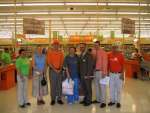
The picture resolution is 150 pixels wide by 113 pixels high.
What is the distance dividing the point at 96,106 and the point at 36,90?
163 centimetres

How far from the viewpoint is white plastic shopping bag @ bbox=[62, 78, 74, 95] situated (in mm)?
8422

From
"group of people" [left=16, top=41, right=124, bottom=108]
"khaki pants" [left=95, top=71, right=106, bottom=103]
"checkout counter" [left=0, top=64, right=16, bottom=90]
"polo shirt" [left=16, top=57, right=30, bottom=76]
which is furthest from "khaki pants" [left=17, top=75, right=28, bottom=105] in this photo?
"checkout counter" [left=0, top=64, right=16, bottom=90]

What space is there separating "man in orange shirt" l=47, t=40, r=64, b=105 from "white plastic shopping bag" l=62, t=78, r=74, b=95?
0.49 feet

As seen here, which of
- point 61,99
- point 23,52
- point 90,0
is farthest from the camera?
point 90,0

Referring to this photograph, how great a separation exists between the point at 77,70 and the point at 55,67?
58 centimetres

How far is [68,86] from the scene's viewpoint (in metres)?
8.42

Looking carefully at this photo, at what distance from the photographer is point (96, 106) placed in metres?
8.32

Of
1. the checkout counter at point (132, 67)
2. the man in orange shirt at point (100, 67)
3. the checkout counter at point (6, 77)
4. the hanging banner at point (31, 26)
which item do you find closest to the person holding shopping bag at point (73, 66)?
the man in orange shirt at point (100, 67)

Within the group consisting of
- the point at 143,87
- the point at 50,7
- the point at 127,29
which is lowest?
the point at 143,87

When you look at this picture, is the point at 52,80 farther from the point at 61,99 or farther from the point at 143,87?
the point at 143,87

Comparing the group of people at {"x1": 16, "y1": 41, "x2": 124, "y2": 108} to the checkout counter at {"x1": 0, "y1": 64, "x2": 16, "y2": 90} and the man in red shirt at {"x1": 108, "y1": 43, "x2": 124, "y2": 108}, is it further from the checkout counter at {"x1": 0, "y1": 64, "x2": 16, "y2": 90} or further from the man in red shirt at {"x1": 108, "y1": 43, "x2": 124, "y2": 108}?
the checkout counter at {"x1": 0, "y1": 64, "x2": 16, "y2": 90}

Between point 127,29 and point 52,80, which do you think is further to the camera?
point 127,29

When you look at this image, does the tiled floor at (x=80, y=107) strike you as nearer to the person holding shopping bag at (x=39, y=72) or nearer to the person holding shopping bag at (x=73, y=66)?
the person holding shopping bag at (x=39, y=72)

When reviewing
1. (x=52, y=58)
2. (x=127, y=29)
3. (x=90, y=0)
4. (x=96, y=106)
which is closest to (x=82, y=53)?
(x=52, y=58)
